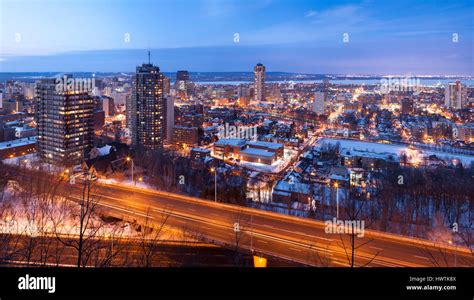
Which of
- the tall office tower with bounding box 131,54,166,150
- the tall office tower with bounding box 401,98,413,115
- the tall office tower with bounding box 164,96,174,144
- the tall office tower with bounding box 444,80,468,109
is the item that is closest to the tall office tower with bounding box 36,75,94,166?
the tall office tower with bounding box 131,54,166,150

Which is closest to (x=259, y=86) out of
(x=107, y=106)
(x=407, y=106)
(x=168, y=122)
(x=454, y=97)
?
(x=407, y=106)

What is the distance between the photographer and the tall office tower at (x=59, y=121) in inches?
376

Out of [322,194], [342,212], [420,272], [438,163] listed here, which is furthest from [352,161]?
[420,272]

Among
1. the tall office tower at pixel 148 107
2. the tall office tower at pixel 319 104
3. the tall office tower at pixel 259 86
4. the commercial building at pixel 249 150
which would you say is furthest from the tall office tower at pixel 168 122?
the tall office tower at pixel 259 86

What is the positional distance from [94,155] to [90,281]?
8746 mm

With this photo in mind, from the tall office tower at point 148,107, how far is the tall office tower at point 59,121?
3.19 meters

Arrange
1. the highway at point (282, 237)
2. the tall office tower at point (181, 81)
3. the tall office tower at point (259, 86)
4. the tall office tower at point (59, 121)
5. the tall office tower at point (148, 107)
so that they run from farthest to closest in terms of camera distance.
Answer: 1. the tall office tower at point (181, 81)
2. the tall office tower at point (259, 86)
3. the tall office tower at point (148, 107)
4. the tall office tower at point (59, 121)
5. the highway at point (282, 237)

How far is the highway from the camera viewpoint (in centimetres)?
256

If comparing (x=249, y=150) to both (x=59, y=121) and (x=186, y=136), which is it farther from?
(x=59, y=121)

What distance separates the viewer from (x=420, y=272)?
782 millimetres

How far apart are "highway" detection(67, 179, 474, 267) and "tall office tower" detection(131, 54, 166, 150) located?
9282 mm

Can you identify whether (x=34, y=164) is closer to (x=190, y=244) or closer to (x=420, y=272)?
(x=190, y=244)

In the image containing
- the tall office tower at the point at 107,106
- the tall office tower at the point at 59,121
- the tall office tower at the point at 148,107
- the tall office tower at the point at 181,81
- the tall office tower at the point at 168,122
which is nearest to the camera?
the tall office tower at the point at 59,121

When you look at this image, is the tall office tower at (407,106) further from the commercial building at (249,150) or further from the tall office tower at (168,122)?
the tall office tower at (168,122)
